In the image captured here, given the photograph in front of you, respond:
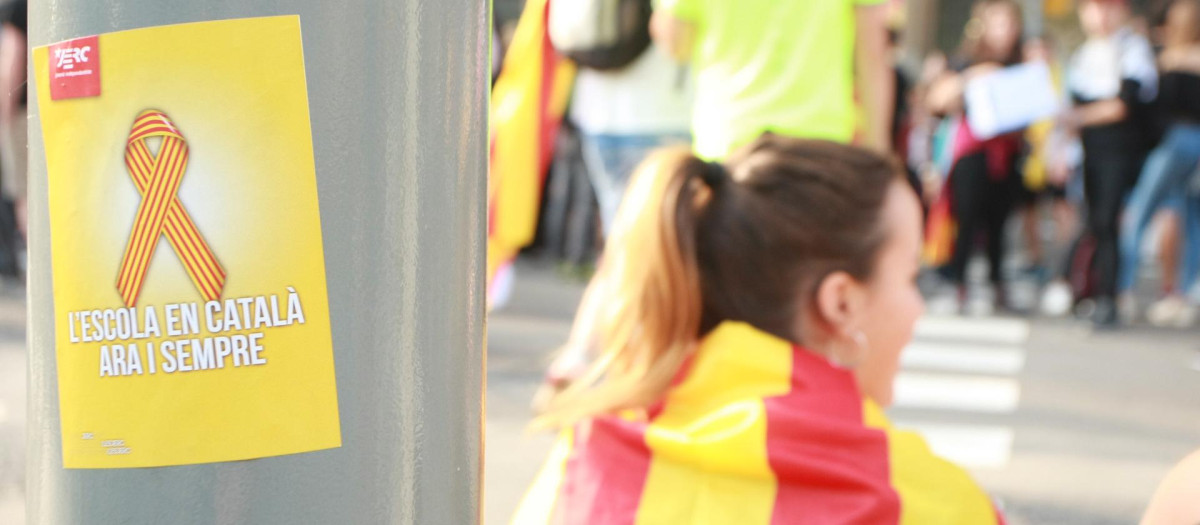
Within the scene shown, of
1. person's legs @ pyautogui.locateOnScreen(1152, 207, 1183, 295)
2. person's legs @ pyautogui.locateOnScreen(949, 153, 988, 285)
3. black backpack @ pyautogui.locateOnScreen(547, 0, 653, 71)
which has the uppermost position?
black backpack @ pyautogui.locateOnScreen(547, 0, 653, 71)

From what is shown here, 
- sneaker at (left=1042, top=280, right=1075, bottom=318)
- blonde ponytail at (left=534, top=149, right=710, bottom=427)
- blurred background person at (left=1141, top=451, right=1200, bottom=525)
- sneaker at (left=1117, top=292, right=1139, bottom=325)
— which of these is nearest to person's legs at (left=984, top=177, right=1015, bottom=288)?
sneaker at (left=1042, top=280, right=1075, bottom=318)

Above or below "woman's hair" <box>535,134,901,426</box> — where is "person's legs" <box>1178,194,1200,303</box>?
below

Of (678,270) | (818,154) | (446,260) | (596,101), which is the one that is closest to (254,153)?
(446,260)

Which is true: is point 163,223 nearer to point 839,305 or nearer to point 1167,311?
point 839,305

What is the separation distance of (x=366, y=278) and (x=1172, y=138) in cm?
783

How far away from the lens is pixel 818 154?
2541mm

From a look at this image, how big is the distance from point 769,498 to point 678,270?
443 millimetres

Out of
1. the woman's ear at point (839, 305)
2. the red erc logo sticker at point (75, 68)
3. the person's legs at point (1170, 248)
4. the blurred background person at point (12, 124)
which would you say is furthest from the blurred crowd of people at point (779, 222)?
the blurred background person at point (12, 124)

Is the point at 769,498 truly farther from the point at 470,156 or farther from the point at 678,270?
the point at 470,156

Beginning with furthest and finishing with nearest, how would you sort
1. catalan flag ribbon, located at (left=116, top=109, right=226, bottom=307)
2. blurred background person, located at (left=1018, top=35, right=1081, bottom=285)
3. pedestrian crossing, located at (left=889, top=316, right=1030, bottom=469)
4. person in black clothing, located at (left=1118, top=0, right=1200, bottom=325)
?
blurred background person, located at (left=1018, top=35, right=1081, bottom=285) → person in black clothing, located at (left=1118, top=0, right=1200, bottom=325) → pedestrian crossing, located at (left=889, top=316, right=1030, bottom=469) → catalan flag ribbon, located at (left=116, top=109, right=226, bottom=307)

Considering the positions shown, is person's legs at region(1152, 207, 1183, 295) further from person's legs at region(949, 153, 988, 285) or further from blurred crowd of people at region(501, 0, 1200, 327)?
person's legs at region(949, 153, 988, 285)

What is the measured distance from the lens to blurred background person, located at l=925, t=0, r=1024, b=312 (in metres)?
9.21

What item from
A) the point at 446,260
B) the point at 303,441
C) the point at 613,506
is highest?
the point at 446,260

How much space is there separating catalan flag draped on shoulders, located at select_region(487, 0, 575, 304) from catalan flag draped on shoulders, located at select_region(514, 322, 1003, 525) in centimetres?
350
